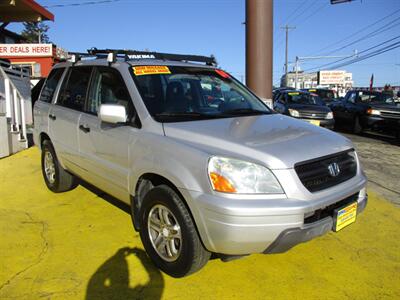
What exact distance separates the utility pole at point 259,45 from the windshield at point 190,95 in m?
3.65

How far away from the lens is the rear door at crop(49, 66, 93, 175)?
452cm

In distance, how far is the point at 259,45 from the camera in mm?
7965

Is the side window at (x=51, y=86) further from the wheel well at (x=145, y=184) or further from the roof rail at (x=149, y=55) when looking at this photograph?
the wheel well at (x=145, y=184)

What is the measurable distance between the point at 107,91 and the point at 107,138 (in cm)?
56

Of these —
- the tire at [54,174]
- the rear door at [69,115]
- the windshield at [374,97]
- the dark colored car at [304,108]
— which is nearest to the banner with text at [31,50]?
the dark colored car at [304,108]

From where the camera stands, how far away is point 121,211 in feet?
15.8

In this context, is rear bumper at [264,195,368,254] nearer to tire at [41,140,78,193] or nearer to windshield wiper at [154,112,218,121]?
windshield wiper at [154,112,218,121]

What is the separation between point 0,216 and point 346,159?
3.96 meters

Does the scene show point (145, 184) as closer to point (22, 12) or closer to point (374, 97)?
point (374, 97)

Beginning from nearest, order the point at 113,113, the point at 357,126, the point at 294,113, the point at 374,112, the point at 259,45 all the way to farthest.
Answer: the point at 113,113 < the point at 259,45 < the point at 294,113 < the point at 374,112 < the point at 357,126

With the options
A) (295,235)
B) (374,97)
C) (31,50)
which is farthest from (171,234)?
(31,50)

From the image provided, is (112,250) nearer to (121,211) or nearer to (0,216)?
(121,211)

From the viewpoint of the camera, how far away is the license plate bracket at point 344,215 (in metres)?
2.99

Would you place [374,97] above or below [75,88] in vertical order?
below
